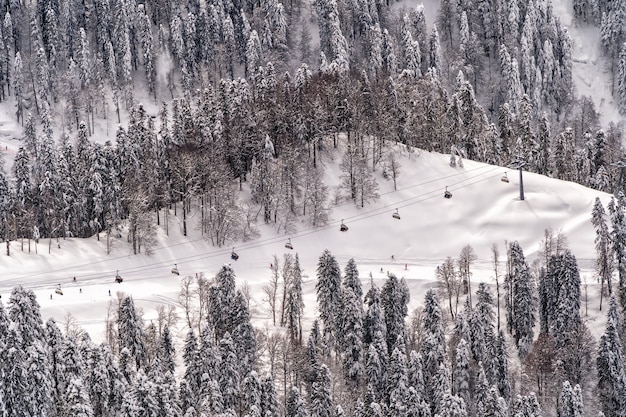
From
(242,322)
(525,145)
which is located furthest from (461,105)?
(242,322)

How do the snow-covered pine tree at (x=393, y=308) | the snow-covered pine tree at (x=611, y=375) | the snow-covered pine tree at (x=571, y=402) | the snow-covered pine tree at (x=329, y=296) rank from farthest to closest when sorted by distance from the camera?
1. the snow-covered pine tree at (x=393, y=308)
2. the snow-covered pine tree at (x=329, y=296)
3. the snow-covered pine tree at (x=611, y=375)
4. the snow-covered pine tree at (x=571, y=402)

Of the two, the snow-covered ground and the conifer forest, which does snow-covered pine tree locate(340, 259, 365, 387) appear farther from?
the snow-covered ground

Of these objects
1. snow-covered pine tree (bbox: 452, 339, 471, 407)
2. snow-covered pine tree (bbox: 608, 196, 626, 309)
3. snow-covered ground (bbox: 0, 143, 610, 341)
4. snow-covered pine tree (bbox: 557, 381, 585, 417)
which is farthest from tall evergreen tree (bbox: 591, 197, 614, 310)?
snow-covered pine tree (bbox: 452, 339, 471, 407)

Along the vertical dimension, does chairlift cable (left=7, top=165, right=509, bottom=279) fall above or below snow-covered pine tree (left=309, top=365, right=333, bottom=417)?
above

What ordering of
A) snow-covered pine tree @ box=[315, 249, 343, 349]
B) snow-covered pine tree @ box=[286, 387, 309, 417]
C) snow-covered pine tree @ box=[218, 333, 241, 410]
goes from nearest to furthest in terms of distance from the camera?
snow-covered pine tree @ box=[286, 387, 309, 417]
snow-covered pine tree @ box=[218, 333, 241, 410]
snow-covered pine tree @ box=[315, 249, 343, 349]

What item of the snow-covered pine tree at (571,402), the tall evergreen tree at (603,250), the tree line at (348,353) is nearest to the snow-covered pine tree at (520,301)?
the tree line at (348,353)

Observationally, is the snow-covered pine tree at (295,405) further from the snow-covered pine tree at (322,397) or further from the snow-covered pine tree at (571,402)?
the snow-covered pine tree at (571,402)

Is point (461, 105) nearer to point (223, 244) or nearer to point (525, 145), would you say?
→ point (525, 145)

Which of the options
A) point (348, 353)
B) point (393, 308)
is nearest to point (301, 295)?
point (348, 353)
